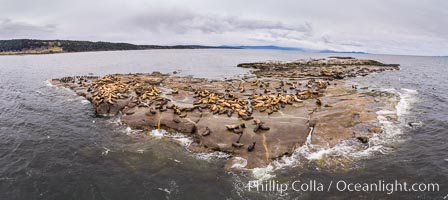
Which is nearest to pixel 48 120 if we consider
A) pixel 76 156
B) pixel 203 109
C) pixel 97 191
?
pixel 76 156

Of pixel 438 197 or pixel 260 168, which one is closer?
pixel 438 197

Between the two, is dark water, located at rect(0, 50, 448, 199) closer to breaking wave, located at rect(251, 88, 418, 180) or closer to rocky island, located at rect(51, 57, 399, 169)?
breaking wave, located at rect(251, 88, 418, 180)

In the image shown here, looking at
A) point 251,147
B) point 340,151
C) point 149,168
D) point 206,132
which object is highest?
point 206,132

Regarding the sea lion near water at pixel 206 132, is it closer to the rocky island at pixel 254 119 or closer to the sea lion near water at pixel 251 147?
the rocky island at pixel 254 119

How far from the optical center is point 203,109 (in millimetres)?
30766

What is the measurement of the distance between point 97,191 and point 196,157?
22.7ft

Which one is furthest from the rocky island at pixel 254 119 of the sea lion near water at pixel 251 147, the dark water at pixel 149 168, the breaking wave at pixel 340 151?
the dark water at pixel 149 168

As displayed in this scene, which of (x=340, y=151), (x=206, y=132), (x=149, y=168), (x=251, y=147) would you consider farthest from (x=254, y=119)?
(x=149, y=168)

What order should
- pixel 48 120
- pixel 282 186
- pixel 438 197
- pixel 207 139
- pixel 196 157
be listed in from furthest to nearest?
pixel 48 120 → pixel 207 139 → pixel 196 157 → pixel 282 186 → pixel 438 197

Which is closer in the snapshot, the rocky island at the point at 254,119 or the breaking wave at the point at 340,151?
the breaking wave at the point at 340,151

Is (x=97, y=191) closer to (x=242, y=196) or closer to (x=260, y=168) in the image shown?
(x=242, y=196)

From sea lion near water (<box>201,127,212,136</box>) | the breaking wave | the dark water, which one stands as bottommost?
the dark water

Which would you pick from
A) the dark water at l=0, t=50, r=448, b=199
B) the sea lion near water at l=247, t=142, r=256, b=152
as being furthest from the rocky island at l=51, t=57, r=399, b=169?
the dark water at l=0, t=50, r=448, b=199

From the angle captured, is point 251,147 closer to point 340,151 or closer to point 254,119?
point 254,119
